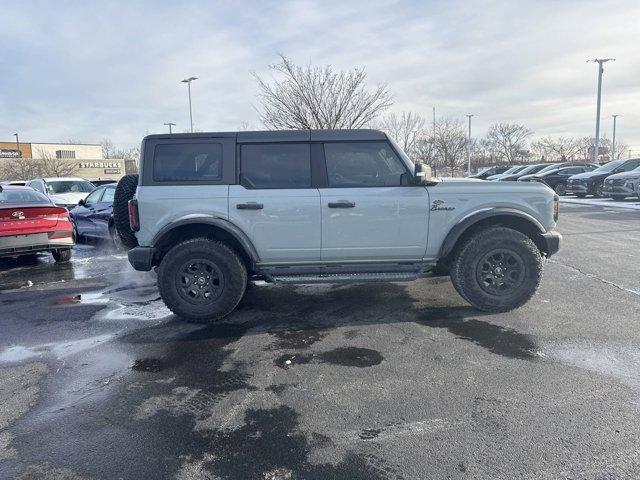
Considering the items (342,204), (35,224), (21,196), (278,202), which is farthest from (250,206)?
(21,196)

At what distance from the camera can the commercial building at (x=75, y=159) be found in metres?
54.4

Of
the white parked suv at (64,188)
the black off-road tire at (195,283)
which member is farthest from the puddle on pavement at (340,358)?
the white parked suv at (64,188)

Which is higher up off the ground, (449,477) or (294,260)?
(294,260)

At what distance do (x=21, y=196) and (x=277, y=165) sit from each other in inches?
247

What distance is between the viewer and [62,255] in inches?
332

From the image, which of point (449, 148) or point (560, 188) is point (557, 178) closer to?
point (560, 188)

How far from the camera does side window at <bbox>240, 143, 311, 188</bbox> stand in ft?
15.7

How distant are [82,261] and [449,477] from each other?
8.50 m

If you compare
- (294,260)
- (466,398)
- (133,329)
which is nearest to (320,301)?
(294,260)

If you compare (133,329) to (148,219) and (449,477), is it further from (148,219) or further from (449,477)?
(449,477)

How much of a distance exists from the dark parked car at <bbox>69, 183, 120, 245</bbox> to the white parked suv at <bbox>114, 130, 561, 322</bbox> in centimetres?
552

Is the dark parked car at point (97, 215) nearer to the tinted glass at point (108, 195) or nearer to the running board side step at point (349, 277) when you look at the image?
the tinted glass at point (108, 195)

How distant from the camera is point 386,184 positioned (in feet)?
15.8

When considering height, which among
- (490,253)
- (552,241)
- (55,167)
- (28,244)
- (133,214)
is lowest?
(28,244)
